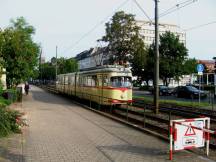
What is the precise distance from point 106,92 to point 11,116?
11762 millimetres

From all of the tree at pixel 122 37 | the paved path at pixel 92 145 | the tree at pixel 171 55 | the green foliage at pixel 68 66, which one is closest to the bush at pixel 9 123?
the paved path at pixel 92 145

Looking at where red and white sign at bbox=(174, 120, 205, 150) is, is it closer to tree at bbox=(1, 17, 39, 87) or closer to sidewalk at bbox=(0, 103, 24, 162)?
sidewalk at bbox=(0, 103, 24, 162)

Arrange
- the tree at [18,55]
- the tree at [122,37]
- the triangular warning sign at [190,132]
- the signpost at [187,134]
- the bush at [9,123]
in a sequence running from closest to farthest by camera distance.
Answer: the signpost at [187,134], the triangular warning sign at [190,132], the bush at [9,123], the tree at [18,55], the tree at [122,37]

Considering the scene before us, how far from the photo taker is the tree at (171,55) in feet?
179

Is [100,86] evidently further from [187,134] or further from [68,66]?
[68,66]

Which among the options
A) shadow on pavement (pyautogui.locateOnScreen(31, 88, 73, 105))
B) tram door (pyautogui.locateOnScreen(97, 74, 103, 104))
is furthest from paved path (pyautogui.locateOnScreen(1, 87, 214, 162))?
shadow on pavement (pyautogui.locateOnScreen(31, 88, 73, 105))

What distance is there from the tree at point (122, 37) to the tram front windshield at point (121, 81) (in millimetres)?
20808

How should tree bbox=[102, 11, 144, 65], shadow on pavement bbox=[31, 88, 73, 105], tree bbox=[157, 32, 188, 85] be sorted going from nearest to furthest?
shadow on pavement bbox=[31, 88, 73, 105] → tree bbox=[102, 11, 144, 65] → tree bbox=[157, 32, 188, 85]

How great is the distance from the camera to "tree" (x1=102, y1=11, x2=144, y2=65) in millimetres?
44666

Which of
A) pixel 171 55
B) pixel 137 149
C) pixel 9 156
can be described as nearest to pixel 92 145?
pixel 137 149

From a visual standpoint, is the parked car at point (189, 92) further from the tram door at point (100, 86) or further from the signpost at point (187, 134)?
the signpost at point (187, 134)

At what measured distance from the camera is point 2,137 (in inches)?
442

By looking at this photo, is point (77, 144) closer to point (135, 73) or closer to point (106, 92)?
point (106, 92)

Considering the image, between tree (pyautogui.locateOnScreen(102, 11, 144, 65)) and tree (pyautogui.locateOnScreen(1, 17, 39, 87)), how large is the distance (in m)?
11.8
